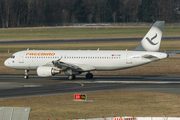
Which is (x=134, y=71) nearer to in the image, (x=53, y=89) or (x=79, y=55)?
(x=79, y=55)

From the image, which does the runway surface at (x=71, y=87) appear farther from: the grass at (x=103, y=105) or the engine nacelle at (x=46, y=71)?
the grass at (x=103, y=105)

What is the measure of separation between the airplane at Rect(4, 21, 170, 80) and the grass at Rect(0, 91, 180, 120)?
12347mm

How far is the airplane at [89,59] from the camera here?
46.8 metres

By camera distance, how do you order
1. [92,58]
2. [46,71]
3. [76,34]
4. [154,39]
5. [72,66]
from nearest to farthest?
[46,71]
[72,66]
[154,39]
[92,58]
[76,34]

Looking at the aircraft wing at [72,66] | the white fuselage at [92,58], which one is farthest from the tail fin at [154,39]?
the aircraft wing at [72,66]

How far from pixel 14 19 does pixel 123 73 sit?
14506 centimetres

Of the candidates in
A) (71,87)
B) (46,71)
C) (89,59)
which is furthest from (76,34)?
(71,87)

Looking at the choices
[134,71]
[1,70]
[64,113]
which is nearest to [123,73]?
[134,71]

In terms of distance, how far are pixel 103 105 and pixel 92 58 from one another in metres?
20.5

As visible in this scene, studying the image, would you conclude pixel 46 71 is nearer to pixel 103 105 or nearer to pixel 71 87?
pixel 71 87

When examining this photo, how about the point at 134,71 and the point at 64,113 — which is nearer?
the point at 64,113

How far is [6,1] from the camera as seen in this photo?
194 metres

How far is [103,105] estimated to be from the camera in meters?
28.9

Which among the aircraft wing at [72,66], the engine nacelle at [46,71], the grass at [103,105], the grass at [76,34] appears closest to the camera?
the grass at [103,105]
